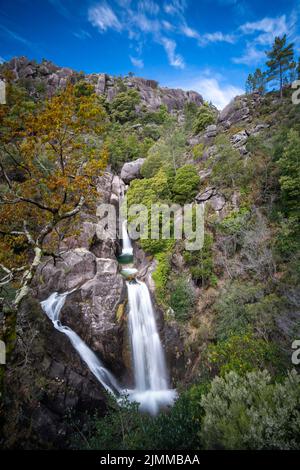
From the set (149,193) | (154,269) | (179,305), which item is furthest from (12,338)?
(149,193)

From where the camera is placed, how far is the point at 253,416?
5465 millimetres

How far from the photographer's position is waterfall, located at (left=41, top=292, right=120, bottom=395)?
539 inches

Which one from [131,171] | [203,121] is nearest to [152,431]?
[131,171]

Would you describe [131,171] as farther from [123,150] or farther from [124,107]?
[124,107]

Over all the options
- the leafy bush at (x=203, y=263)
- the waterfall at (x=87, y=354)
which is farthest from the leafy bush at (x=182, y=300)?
the waterfall at (x=87, y=354)

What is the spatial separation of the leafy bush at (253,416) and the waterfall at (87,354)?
29.4 feet

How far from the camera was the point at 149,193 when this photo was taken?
82.3 ft

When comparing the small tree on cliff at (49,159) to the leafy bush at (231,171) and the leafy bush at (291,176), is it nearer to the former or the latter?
the leafy bush at (291,176)

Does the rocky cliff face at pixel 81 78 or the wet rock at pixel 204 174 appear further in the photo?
the rocky cliff face at pixel 81 78

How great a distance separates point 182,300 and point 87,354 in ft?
24.2

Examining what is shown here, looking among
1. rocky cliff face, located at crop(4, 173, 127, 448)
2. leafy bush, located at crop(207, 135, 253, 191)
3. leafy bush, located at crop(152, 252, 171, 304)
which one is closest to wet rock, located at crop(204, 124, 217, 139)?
leafy bush, located at crop(207, 135, 253, 191)

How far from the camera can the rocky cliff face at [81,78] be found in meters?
59.6

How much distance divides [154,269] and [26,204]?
43.8 ft
